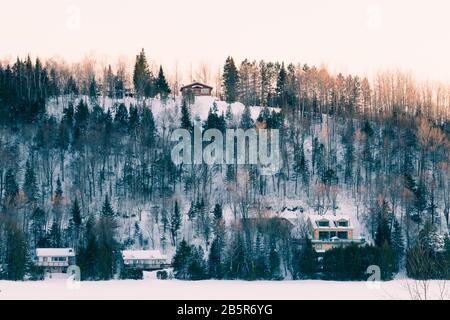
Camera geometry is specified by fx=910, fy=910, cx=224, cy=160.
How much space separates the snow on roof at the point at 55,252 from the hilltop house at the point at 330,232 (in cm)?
1104

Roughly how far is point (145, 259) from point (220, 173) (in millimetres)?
9005

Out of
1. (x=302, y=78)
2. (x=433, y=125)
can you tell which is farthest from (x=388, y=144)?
(x=302, y=78)

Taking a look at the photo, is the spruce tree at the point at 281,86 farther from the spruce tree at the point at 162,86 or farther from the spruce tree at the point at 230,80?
the spruce tree at the point at 162,86

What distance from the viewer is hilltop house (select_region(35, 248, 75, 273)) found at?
39.3 m

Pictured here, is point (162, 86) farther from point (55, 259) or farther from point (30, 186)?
point (55, 259)

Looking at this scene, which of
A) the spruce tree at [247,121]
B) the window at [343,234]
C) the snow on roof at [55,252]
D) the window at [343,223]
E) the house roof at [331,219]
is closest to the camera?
the snow on roof at [55,252]

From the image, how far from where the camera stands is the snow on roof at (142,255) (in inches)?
1580

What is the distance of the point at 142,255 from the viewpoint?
40.7 meters

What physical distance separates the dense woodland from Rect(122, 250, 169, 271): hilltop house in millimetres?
523

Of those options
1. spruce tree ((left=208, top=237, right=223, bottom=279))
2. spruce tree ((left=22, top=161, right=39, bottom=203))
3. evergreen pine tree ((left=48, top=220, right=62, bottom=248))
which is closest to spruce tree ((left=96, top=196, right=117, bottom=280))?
evergreen pine tree ((left=48, top=220, right=62, bottom=248))

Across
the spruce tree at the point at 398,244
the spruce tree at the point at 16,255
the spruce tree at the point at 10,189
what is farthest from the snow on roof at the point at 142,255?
the spruce tree at the point at 398,244

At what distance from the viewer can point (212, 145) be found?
49219mm

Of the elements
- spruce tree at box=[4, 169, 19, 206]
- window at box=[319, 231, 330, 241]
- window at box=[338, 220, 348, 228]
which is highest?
spruce tree at box=[4, 169, 19, 206]

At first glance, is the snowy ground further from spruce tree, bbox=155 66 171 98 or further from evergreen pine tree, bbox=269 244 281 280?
spruce tree, bbox=155 66 171 98
